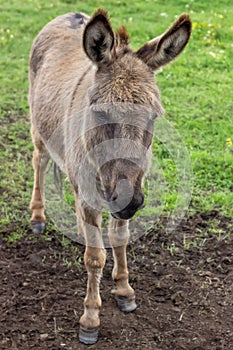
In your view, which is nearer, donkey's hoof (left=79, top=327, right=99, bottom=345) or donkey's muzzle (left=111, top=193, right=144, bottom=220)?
donkey's muzzle (left=111, top=193, right=144, bottom=220)

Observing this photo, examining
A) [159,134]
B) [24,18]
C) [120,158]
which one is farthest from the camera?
[24,18]

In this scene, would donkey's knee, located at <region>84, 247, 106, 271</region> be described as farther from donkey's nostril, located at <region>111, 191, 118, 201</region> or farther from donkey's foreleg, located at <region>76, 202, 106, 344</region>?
donkey's nostril, located at <region>111, 191, 118, 201</region>

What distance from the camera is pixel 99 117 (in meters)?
3.35

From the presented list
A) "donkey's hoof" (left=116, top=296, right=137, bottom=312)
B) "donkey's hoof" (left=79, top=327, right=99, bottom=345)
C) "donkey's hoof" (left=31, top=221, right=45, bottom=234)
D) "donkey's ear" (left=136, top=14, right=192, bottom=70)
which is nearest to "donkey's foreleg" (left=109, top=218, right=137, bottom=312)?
"donkey's hoof" (left=116, top=296, right=137, bottom=312)

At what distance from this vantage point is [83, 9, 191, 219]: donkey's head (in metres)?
3.22

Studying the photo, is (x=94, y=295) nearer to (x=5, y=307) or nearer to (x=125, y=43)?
(x=5, y=307)

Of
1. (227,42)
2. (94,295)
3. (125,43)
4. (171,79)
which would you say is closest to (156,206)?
(94,295)

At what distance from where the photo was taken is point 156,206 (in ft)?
19.2

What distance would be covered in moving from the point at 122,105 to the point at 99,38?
18.2 inches

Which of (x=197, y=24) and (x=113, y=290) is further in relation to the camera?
(x=197, y=24)

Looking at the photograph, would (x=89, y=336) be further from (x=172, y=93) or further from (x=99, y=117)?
(x=172, y=93)

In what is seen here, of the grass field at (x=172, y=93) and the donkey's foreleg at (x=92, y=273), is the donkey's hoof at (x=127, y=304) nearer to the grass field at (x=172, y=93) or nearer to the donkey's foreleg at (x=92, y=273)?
the donkey's foreleg at (x=92, y=273)

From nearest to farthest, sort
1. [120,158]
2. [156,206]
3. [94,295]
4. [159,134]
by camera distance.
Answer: [120,158]
[94,295]
[156,206]
[159,134]

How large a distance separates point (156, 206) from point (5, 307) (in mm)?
2022
